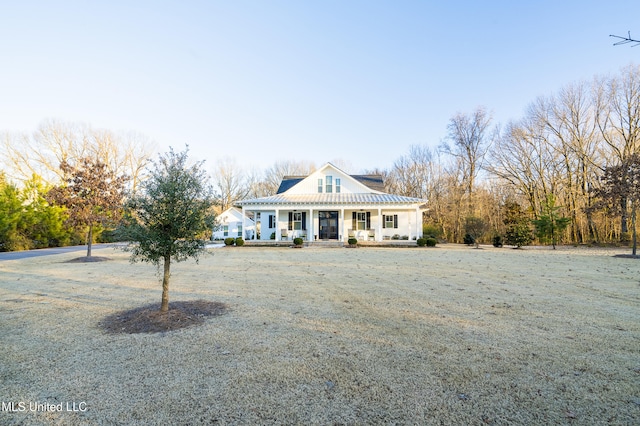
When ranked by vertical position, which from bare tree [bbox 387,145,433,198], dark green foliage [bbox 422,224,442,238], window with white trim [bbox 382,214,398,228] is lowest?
dark green foliage [bbox 422,224,442,238]

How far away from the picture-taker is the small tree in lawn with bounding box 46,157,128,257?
14039 mm

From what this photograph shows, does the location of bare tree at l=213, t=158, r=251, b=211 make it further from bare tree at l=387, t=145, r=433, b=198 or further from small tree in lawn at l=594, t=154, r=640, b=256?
small tree in lawn at l=594, t=154, r=640, b=256

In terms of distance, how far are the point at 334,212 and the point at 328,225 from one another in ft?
3.89

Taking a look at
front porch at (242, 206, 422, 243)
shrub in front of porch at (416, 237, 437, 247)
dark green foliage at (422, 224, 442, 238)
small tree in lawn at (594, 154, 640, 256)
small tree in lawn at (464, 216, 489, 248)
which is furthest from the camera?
dark green foliage at (422, 224, 442, 238)

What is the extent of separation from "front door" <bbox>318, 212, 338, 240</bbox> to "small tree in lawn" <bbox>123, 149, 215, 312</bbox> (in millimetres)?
20133

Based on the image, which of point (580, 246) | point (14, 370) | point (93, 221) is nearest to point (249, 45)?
point (93, 221)

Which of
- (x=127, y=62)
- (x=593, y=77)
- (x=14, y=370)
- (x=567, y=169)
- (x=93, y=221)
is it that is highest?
(x=593, y=77)

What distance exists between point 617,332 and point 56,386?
7.09m

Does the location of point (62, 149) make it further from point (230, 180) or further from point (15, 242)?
point (230, 180)

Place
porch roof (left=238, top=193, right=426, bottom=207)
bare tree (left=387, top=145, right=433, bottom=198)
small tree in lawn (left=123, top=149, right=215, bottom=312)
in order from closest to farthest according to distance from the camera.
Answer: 1. small tree in lawn (left=123, top=149, right=215, bottom=312)
2. porch roof (left=238, top=193, right=426, bottom=207)
3. bare tree (left=387, top=145, right=433, bottom=198)

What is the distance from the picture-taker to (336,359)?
12.2 ft

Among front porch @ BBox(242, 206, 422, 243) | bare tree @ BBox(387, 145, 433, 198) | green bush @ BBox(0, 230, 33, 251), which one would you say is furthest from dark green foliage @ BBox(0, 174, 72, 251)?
bare tree @ BBox(387, 145, 433, 198)

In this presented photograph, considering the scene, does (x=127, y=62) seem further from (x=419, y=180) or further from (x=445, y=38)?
(x=419, y=180)

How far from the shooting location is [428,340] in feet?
14.0
